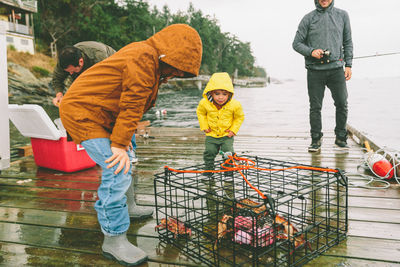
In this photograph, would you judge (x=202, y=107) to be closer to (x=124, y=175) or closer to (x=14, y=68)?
(x=124, y=175)

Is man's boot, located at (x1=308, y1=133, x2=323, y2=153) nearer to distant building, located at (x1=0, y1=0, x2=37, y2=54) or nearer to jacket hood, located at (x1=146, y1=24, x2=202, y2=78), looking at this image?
jacket hood, located at (x1=146, y1=24, x2=202, y2=78)

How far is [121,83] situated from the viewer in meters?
1.72

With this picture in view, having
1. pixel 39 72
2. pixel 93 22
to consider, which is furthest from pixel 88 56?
pixel 93 22

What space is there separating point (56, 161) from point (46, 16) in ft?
154

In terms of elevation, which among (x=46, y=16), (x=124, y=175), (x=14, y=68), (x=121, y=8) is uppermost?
(x=121, y=8)

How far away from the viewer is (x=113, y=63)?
1714mm

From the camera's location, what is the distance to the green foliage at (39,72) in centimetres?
2961

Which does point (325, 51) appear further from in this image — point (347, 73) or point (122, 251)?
point (122, 251)

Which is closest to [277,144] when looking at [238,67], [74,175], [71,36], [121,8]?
[74,175]

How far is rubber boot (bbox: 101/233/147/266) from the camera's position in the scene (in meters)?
1.69

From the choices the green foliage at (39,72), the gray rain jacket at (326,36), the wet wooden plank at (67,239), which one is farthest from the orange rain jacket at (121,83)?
the green foliage at (39,72)

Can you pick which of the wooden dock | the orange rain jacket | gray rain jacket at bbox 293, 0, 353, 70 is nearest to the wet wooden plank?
the wooden dock

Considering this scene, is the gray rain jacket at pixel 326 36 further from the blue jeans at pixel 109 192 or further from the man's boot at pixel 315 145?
the blue jeans at pixel 109 192

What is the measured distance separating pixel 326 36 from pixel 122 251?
370cm
